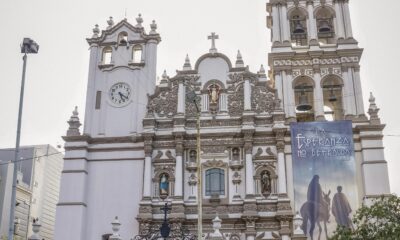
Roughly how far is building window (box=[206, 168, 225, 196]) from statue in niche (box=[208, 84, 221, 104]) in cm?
393

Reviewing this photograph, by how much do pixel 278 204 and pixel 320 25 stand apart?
11.5m

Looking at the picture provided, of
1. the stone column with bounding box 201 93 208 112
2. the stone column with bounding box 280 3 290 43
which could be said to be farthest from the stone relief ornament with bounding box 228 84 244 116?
the stone column with bounding box 280 3 290 43

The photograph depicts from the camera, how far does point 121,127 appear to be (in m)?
29.7

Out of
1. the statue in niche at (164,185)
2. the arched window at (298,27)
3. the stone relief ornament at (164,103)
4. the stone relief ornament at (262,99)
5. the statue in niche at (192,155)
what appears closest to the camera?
the statue in niche at (164,185)

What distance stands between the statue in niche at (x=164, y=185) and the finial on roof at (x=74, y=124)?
535 centimetres

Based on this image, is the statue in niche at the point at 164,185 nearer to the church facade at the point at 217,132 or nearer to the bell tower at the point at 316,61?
the church facade at the point at 217,132

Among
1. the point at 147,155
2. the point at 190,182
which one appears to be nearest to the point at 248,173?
the point at 190,182

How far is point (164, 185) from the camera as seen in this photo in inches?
1107

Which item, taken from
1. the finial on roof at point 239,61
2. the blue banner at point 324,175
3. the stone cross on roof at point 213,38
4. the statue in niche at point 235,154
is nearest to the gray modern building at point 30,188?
the stone cross on roof at point 213,38

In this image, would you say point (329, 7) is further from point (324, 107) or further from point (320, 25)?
point (324, 107)

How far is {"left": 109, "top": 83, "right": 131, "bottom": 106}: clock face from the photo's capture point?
99.6ft

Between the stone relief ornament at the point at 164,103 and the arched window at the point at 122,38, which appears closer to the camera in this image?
the stone relief ornament at the point at 164,103

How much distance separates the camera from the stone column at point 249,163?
27062 millimetres

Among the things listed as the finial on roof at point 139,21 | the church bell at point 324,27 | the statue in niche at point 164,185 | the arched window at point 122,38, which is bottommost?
the statue in niche at point 164,185
